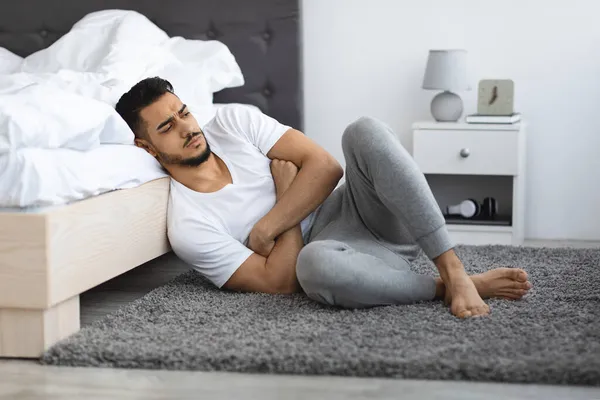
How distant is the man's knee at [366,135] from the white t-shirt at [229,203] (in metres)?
0.29

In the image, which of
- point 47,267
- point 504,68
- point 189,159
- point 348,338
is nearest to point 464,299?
point 348,338

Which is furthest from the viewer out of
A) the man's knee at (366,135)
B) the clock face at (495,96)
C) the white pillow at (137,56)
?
the clock face at (495,96)

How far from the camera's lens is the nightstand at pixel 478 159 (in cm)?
338

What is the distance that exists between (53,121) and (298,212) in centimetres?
66

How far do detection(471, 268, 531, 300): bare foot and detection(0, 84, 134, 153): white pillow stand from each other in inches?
37.8

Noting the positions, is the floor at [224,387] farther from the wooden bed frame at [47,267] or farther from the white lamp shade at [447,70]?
the white lamp shade at [447,70]

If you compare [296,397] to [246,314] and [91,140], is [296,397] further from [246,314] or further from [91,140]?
[91,140]

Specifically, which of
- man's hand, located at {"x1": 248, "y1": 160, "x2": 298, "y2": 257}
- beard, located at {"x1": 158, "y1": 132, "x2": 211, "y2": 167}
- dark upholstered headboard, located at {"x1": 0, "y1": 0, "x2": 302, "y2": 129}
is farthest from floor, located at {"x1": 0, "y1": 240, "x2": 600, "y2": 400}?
dark upholstered headboard, located at {"x1": 0, "y1": 0, "x2": 302, "y2": 129}

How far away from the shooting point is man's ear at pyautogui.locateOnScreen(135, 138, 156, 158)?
7.77 feet

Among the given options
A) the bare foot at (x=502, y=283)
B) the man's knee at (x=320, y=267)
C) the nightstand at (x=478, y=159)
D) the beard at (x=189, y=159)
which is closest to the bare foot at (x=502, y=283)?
the bare foot at (x=502, y=283)

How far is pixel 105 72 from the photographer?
3039mm

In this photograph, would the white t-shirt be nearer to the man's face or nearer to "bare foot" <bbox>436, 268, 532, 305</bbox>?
the man's face

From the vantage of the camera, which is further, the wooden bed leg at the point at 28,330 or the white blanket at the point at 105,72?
the white blanket at the point at 105,72

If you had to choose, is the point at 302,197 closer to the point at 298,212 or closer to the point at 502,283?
the point at 298,212
